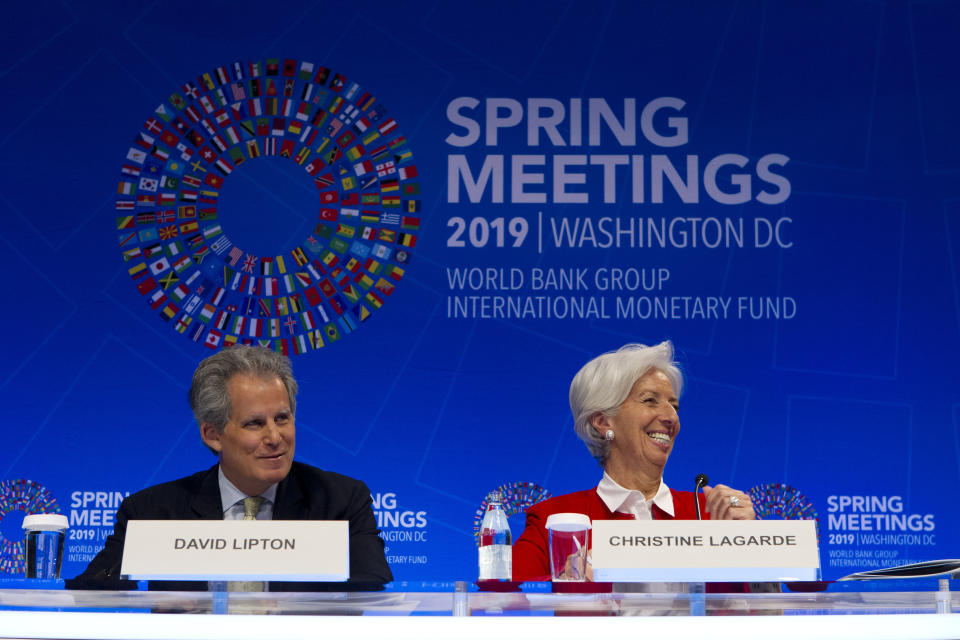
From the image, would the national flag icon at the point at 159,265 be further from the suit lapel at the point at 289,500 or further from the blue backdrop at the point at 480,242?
the suit lapel at the point at 289,500

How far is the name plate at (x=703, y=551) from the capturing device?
1593 mm

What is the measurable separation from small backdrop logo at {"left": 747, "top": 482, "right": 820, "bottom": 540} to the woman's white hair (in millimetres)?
911

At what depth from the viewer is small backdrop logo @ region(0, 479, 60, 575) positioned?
3.69m

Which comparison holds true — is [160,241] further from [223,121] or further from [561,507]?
[561,507]

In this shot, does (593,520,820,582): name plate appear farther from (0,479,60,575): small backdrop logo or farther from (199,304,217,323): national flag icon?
(0,479,60,575): small backdrop logo

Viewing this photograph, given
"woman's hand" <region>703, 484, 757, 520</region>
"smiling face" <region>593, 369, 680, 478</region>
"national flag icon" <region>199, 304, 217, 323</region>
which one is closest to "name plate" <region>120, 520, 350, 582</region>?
"woman's hand" <region>703, 484, 757, 520</region>

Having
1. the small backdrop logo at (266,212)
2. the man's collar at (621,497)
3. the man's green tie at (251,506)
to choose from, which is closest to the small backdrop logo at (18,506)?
the small backdrop logo at (266,212)

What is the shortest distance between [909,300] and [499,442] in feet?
4.87

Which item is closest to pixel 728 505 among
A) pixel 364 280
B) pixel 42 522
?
pixel 42 522

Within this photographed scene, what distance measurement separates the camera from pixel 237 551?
63.2 inches

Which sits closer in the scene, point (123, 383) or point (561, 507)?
point (561, 507)

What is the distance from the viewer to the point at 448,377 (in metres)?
3.82

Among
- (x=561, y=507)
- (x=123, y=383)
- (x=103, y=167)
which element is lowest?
(x=561, y=507)

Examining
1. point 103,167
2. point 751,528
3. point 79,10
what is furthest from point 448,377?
point 751,528
